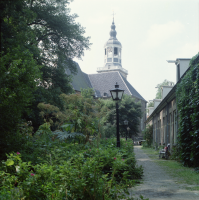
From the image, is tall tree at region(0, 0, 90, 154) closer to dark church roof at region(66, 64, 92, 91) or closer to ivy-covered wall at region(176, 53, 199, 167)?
ivy-covered wall at region(176, 53, 199, 167)

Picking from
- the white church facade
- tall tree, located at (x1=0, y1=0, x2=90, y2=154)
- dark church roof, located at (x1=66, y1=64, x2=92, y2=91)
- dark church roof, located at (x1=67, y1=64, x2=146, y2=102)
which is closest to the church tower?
the white church facade

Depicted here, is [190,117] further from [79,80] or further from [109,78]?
[109,78]

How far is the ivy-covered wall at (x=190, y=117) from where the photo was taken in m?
9.70

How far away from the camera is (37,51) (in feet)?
54.6

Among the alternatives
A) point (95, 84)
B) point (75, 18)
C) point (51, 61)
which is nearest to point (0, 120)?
point (51, 61)

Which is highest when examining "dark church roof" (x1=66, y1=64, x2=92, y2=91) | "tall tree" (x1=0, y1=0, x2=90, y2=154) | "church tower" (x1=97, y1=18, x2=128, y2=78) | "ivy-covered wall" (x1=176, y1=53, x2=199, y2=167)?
"church tower" (x1=97, y1=18, x2=128, y2=78)

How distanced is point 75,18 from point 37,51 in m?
5.99

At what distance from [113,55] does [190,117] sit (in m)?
67.6

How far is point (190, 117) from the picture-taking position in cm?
1045

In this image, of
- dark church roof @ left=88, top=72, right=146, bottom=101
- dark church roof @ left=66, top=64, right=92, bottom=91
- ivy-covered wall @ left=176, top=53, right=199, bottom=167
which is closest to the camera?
ivy-covered wall @ left=176, top=53, right=199, bottom=167

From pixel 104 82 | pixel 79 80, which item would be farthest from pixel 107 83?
pixel 79 80

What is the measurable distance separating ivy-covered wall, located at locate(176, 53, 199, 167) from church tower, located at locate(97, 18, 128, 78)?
6278cm

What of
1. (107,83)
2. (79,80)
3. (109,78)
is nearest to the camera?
(79,80)

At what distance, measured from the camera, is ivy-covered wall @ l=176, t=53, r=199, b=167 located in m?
9.70
